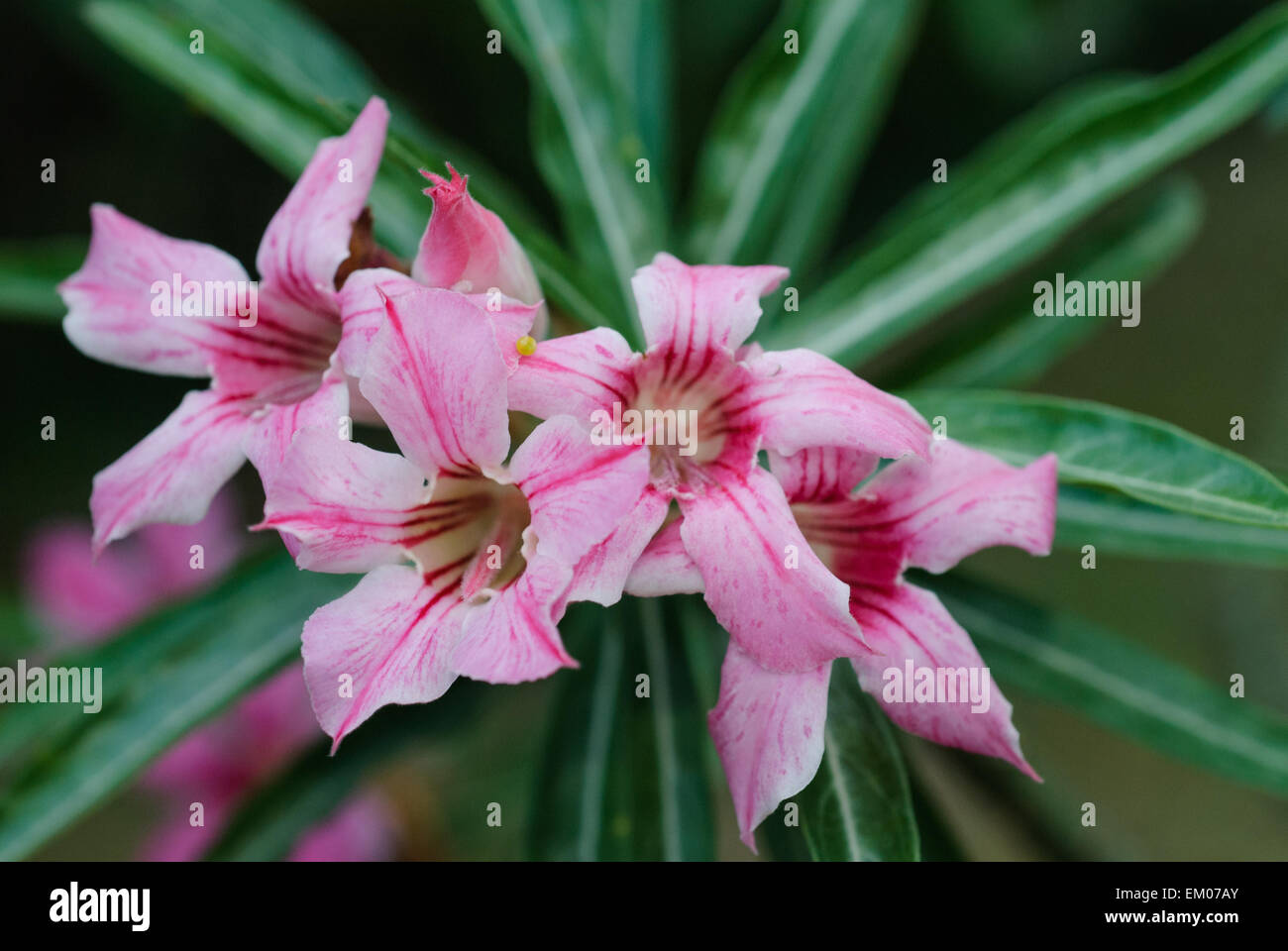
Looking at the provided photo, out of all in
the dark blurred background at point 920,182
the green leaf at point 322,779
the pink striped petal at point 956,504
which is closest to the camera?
the pink striped petal at point 956,504

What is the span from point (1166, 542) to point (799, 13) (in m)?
0.55

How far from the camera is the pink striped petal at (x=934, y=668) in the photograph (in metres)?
0.53

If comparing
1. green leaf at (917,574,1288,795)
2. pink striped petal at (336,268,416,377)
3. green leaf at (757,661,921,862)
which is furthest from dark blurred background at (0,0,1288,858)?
pink striped petal at (336,268,416,377)

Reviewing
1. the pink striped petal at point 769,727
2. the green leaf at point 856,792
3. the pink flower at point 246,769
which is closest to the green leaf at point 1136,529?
the green leaf at point 856,792

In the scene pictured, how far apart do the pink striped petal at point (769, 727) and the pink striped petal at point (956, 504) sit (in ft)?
0.35

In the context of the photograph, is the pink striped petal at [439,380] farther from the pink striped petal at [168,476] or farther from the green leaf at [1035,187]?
the green leaf at [1035,187]

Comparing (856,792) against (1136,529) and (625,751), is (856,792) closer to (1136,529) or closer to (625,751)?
(625,751)

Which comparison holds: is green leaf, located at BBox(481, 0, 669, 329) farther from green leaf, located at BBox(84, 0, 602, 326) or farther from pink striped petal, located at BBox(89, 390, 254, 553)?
pink striped petal, located at BBox(89, 390, 254, 553)

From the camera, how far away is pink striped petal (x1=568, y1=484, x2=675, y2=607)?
47cm

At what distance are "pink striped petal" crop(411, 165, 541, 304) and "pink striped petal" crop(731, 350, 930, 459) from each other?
15 cm

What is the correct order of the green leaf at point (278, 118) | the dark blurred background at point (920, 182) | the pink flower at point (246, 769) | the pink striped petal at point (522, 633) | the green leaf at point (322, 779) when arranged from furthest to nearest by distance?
the dark blurred background at point (920, 182), the pink flower at point (246, 769), the green leaf at point (322, 779), the green leaf at point (278, 118), the pink striped petal at point (522, 633)

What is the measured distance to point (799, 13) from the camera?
0.88 meters

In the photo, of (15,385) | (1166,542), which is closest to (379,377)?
(1166,542)

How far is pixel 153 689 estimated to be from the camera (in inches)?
30.4
